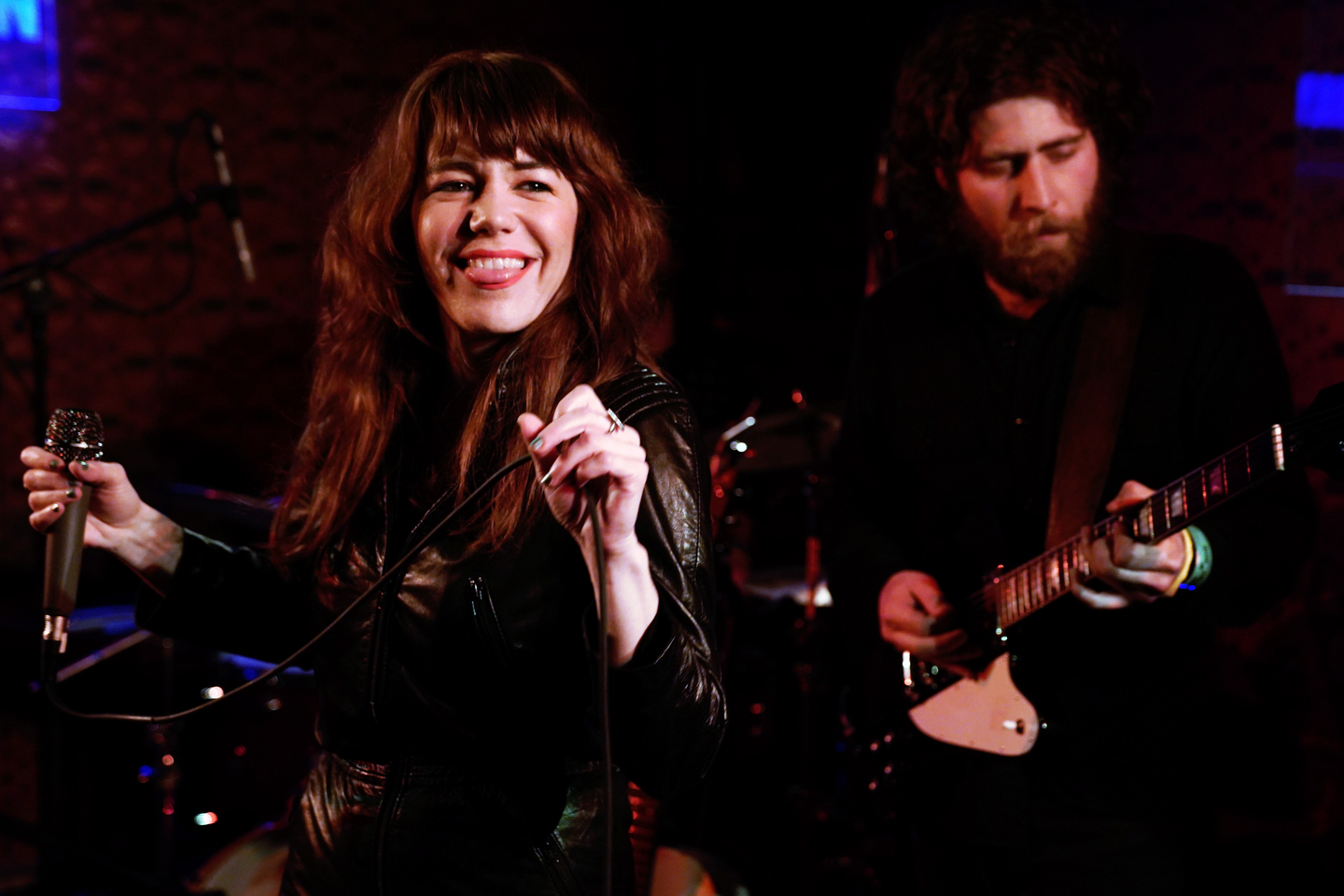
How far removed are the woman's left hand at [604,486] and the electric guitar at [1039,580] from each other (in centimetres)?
95

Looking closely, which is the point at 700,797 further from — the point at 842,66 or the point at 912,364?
the point at 842,66

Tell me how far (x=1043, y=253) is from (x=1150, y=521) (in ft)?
2.10

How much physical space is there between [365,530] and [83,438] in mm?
408

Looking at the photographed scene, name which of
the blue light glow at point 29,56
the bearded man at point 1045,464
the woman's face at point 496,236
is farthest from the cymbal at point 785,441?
the blue light glow at point 29,56

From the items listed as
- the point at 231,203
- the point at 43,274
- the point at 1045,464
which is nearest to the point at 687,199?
the point at 231,203

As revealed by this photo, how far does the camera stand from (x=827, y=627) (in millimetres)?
3568

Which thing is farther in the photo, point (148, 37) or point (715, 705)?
point (148, 37)

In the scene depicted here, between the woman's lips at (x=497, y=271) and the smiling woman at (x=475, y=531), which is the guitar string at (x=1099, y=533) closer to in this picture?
the smiling woman at (x=475, y=531)

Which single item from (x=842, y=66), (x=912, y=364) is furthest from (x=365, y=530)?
(x=842, y=66)

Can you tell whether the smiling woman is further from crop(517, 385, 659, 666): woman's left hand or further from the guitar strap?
the guitar strap

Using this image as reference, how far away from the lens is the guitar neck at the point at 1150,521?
1549 mm

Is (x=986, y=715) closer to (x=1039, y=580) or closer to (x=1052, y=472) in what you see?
(x=1039, y=580)

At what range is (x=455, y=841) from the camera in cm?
129

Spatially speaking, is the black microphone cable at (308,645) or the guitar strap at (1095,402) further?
the guitar strap at (1095,402)
